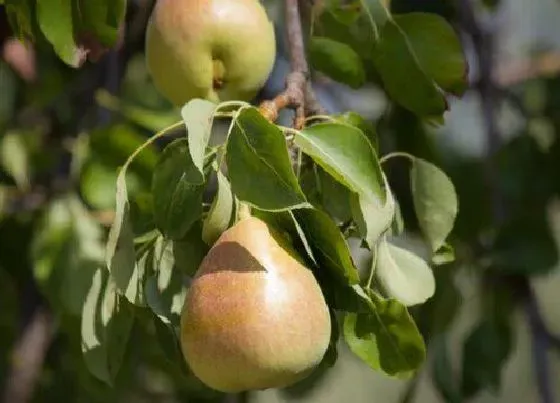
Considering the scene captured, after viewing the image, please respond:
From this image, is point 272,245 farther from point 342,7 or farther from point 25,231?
point 25,231

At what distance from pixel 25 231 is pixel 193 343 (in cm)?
88

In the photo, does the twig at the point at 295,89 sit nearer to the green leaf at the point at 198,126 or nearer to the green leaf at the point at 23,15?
the green leaf at the point at 198,126

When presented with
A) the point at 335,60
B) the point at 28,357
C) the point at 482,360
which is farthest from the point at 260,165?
the point at 28,357

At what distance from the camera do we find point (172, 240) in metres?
0.79

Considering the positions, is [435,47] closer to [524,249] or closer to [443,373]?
[443,373]

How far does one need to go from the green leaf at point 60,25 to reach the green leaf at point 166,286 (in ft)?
0.52

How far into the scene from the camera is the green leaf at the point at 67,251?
1.18 m

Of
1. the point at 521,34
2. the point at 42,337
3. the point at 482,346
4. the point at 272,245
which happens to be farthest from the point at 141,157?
the point at 521,34

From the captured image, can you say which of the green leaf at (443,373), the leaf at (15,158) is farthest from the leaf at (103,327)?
the leaf at (15,158)

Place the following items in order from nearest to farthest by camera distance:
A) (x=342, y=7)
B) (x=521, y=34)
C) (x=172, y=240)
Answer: (x=172, y=240), (x=342, y=7), (x=521, y=34)

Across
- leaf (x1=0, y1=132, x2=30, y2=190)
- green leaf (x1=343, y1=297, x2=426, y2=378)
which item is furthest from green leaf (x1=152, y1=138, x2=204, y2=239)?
leaf (x1=0, y1=132, x2=30, y2=190)

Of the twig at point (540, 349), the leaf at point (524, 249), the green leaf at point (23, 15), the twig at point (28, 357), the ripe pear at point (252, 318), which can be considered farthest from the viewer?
the twig at point (28, 357)

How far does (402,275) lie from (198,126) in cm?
20

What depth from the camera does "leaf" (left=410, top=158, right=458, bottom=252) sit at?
2.89 feet
